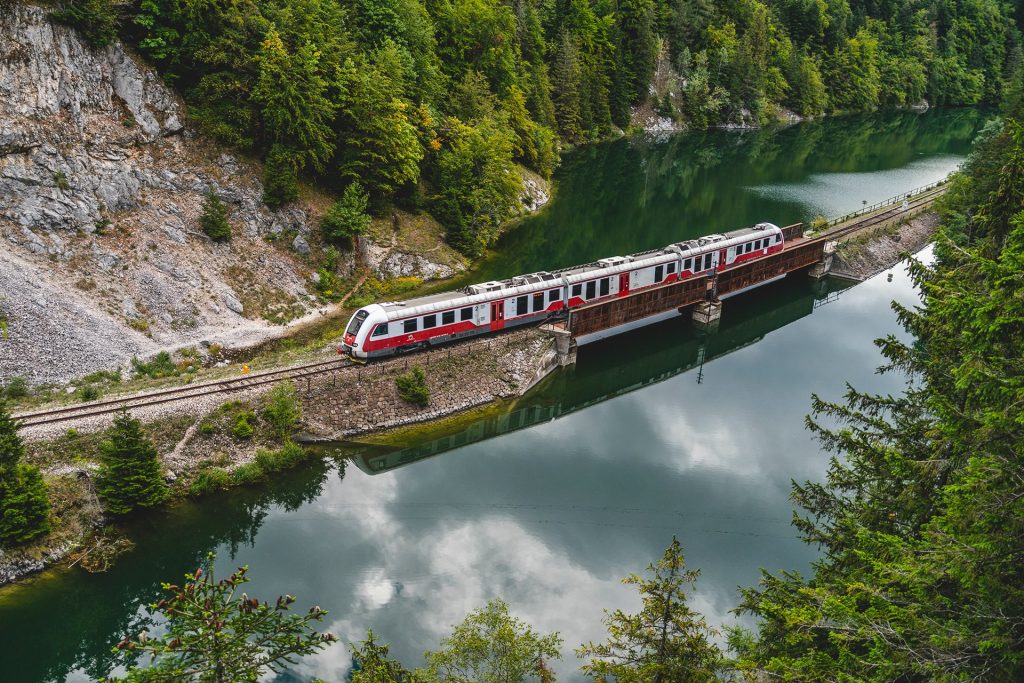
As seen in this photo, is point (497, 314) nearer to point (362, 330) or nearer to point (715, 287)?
point (362, 330)

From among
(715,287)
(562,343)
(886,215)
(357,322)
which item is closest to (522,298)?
(562,343)

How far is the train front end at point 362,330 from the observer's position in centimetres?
4016

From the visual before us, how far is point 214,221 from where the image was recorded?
48188 millimetres

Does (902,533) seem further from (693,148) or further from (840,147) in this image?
(840,147)

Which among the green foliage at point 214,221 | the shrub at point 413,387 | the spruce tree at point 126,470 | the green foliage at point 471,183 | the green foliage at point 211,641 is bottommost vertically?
the green foliage at point 211,641

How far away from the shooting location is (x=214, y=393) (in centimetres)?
3681

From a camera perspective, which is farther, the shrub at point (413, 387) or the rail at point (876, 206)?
the rail at point (876, 206)

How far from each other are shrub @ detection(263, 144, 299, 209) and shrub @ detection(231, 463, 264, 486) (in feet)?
74.1

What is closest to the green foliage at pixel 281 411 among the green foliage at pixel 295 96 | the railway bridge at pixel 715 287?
the railway bridge at pixel 715 287

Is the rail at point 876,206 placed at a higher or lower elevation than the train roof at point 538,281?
higher

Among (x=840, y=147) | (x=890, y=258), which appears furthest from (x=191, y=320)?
(x=840, y=147)

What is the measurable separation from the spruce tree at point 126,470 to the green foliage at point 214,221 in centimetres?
1919

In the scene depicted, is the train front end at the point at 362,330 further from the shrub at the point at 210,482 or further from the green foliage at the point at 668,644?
the green foliage at the point at 668,644

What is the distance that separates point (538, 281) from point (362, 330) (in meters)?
12.2
